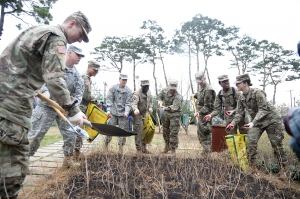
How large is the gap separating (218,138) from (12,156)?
413 centimetres

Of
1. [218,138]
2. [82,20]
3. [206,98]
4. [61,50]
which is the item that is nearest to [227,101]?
[206,98]

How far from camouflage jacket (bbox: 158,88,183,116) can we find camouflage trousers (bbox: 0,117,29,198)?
3868 mm

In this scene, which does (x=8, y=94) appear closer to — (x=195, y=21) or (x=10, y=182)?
(x=10, y=182)

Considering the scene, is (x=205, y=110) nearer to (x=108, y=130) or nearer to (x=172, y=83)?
(x=172, y=83)

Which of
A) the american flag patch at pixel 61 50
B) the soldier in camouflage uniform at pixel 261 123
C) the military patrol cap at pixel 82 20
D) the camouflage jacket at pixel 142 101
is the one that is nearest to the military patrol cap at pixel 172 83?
the camouflage jacket at pixel 142 101

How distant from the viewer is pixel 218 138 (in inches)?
203

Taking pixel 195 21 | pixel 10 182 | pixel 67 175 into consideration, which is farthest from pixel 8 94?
pixel 195 21

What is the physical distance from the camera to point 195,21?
68.6 ft

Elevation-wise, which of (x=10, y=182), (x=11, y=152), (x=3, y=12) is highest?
(x=3, y=12)

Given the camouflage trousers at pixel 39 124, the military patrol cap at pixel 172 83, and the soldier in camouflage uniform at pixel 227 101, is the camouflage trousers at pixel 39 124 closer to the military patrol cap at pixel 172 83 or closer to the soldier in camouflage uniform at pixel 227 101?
the military patrol cap at pixel 172 83

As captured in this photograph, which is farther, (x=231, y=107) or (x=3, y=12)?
(x=3, y=12)

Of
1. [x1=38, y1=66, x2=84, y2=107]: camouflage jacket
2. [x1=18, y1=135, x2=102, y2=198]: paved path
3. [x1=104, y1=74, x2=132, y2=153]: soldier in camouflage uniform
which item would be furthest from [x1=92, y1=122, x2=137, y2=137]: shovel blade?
[x1=104, y1=74, x2=132, y2=153]: soldier in camouflage uniform

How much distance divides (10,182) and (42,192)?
605mm

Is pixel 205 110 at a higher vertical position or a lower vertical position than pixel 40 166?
higher
